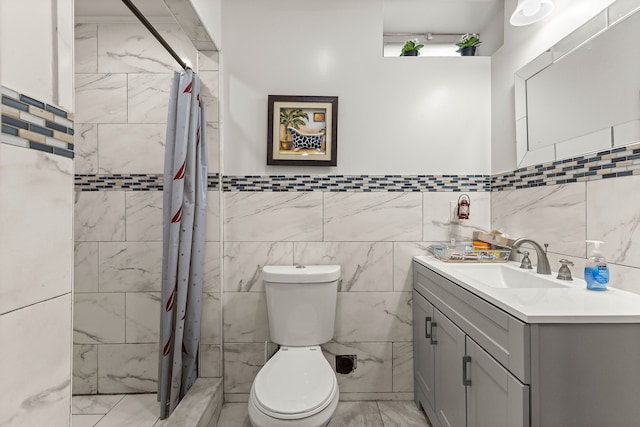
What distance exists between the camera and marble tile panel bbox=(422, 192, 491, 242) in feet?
7.11

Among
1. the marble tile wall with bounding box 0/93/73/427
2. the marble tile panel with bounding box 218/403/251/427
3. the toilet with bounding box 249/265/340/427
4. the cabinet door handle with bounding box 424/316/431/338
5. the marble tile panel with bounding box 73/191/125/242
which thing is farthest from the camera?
the marble tile panel with bounding box 218/403/251/427

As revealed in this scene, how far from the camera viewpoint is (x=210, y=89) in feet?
6.74

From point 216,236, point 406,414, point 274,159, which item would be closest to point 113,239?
Answer: point 216,236

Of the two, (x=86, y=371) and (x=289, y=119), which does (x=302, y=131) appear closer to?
(x=289, y=119)

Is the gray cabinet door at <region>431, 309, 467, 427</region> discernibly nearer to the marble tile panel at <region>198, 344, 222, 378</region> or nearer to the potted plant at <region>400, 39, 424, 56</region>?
the marble tile panel at <region>198, 344, 222, 378</region>

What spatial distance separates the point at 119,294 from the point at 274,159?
1079 millimetres

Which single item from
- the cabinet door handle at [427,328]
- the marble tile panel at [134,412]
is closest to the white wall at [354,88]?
the cabinet door handle at [427,328]

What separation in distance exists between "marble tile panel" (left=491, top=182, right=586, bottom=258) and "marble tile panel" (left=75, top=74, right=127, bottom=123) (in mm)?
1999

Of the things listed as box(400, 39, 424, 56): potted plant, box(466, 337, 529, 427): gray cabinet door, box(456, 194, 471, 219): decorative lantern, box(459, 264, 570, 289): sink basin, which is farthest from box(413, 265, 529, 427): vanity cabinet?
box(400, 39, 424, 56): potted plant

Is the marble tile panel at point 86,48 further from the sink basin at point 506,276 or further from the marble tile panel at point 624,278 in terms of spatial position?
the marble tile panel at point 624,278

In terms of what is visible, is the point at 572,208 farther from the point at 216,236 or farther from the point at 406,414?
the point at 216,236

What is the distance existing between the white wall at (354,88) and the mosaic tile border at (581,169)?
340 mm

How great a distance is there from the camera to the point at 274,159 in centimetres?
211

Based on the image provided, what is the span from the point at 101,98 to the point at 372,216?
59.3 inches
